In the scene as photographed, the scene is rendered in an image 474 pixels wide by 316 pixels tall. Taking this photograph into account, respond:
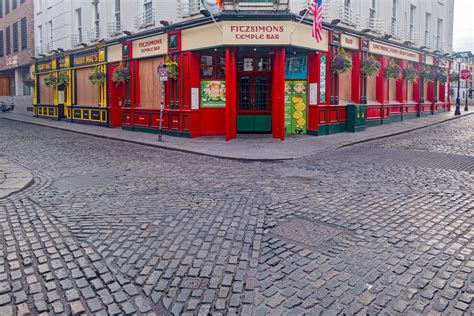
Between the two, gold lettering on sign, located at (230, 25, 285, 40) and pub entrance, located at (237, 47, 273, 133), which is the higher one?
gold lettering on sign, located at (230, 25, 285, 40)

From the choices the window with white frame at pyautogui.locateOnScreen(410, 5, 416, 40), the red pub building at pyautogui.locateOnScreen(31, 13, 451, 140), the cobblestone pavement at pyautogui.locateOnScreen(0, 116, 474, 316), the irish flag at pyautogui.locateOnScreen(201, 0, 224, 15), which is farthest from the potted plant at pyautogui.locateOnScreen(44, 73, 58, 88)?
the window with white frame at pyautogui.locateOnScreen(410, 5, 416, 40)

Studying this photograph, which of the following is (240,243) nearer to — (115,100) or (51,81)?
(115,100)

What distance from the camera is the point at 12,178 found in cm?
888

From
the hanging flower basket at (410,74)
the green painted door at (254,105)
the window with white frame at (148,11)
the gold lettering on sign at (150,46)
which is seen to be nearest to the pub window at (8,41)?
the window with white frame at (148,11)

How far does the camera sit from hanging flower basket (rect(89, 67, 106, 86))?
23.2 meters

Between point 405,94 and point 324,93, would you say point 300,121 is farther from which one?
point 405,94

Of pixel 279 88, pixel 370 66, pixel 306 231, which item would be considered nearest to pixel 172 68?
pixel 279 88

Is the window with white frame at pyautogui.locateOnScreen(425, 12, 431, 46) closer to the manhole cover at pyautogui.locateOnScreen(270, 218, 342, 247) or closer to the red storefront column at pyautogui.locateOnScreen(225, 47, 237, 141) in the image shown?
the red storefront column at pyautogui.locateOnScreen(225, 47, 237, 141)

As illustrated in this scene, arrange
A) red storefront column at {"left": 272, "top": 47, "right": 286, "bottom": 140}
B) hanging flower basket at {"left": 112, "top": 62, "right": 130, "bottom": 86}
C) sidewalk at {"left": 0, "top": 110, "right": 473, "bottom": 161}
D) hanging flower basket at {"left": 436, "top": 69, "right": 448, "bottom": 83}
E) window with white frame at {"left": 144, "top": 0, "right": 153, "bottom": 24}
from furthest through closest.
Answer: hanging flower basket at {"left": 436, "top": 69, "right": 448, "bottom": 83}, hanging flower basket at {"left": 112, "top": 62, "right": 130, "bottom": 86}, window with white frame at {"left": 144, "top": 0, "right": 153, "bottom": 24}, red storefront column at {"left": 272, "top": 47, "right": 286, "bottom": 140}, sidewalk at {"left": 0, "top": 110, "right": 473, "bottom": 161}

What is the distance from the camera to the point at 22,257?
14.9 ft

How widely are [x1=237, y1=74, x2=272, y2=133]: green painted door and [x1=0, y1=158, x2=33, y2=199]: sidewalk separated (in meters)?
9.54

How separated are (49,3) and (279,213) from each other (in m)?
29.6

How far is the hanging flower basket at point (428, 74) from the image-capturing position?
27.5 metres

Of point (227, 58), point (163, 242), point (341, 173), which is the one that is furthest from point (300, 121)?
point (163, 242)
